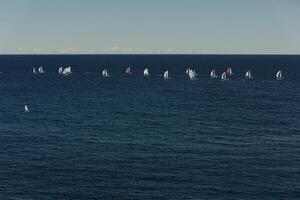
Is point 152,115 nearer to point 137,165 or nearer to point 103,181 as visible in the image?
point 137,165

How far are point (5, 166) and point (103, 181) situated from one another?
65.9ft

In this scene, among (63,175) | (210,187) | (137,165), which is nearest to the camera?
(210,187)

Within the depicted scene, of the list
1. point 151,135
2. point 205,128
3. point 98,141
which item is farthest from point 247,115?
point 98,141

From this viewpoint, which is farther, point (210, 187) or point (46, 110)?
point (46, 110)

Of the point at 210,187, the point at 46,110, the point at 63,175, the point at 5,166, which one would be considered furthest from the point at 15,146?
the point at 46,110

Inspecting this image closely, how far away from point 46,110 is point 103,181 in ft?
278

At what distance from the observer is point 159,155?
106688 mm

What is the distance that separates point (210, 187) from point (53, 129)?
58.6 metres

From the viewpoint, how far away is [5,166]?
98875 millimetres

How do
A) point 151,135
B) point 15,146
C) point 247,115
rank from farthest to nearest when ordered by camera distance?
1. point 247,115
2. point 151,135
3. point 15,146

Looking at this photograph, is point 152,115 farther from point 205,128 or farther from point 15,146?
point 15,146

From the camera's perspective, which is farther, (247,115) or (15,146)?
(247,115)

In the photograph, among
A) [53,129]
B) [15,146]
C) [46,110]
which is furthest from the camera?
[46,110]

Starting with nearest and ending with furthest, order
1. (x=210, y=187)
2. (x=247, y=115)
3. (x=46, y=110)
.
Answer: (x=210, y=187) < (x=247, y=115) < (x=46, y=110)
